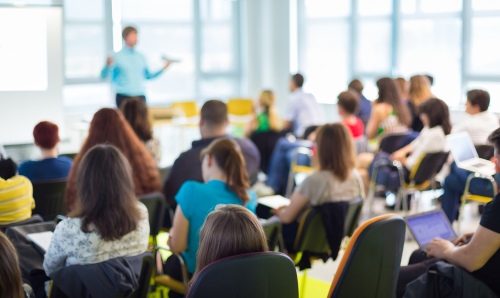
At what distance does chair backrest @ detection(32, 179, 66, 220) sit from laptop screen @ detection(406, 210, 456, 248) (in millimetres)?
2229

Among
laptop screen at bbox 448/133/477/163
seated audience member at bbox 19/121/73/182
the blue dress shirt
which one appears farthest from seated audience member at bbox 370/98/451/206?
the blue dress shirt

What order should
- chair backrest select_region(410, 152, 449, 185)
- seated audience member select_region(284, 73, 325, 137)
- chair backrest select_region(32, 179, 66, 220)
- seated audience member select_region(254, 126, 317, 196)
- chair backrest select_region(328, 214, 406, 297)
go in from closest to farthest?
chair backrest select_region(328, 214, 406, 297)
chair backrest select_region(32, 179, 66, 220)
chair backrest select_region(410, 152, 449, 185)
seated audience member select_region(254, 126, 317, 196)
seated audience member select_region(284, 73, 325, 137)

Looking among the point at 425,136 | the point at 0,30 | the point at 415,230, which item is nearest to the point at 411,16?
the point at 425,136

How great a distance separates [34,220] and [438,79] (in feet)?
25.8

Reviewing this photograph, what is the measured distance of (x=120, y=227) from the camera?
3.31 meters

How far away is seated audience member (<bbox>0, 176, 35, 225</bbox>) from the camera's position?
3.88 meters

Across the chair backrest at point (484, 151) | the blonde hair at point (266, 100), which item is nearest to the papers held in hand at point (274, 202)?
the chair backrest at point (484, 151)

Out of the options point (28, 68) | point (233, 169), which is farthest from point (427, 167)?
point (28, 68)

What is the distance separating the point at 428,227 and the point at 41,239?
2013 mm

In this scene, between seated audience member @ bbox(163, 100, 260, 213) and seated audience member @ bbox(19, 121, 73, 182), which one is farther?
seated audience member @ bbox(163, 100, 260, 213)

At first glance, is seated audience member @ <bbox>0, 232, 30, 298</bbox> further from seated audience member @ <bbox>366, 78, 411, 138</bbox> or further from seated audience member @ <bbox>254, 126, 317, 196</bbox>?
seated audience member @ <bbox>366, 78, 411, 138</bbox>

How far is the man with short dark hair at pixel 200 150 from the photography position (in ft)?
16.4

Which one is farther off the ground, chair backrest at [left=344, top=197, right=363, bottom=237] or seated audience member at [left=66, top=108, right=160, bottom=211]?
seated audience member at [left=66, top=108, right=160, bottom=211]

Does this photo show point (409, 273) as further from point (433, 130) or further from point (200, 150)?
point (433, 130)
